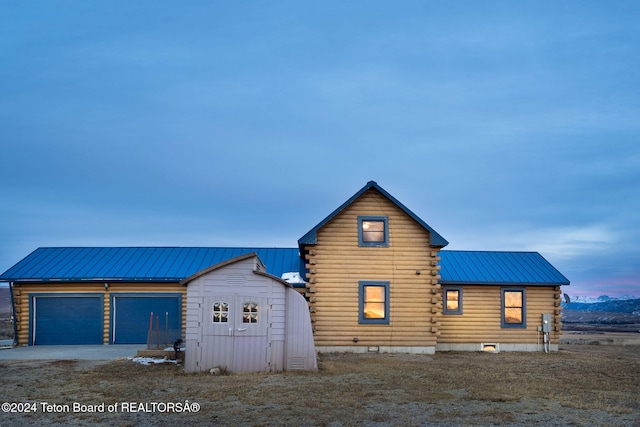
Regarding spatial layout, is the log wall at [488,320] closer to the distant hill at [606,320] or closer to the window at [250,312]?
the distant hill at [606,320]

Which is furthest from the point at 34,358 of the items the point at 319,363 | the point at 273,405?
the point at 273,405

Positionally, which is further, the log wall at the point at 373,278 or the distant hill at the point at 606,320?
the distant hill at the point at 606,320

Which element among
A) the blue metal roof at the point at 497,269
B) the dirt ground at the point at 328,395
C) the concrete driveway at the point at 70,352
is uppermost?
the blue metal roof at the point at 497,269

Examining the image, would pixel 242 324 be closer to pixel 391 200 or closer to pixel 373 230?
pixel 373 230

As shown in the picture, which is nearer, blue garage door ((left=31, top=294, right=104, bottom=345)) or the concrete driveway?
the concrete driveway

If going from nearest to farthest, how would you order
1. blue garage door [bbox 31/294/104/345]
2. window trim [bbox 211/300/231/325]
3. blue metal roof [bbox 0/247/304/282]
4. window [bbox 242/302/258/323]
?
window trim [bbox 211/300/231/325] < window [bbox 242/302/258/323] < blue metal roof [bbox 0/247/304/282] < blue garage door [bbox 31/294/104/345]

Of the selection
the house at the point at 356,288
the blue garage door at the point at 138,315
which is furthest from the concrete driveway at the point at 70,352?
the house at the point at 356,288

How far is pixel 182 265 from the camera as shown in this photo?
92.0ft

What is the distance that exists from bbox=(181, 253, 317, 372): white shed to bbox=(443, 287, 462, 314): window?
10621 millimetres

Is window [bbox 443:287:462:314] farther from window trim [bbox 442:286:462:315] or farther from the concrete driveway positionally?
the concrete driveway

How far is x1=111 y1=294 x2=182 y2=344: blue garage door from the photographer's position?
26.6 m

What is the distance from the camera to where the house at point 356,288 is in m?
24.0

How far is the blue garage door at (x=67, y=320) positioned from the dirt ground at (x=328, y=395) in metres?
7.02

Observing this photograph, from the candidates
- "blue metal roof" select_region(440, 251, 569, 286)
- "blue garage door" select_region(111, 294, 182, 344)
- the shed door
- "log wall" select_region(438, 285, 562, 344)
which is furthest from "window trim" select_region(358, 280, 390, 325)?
"blue garage door" select_region(111, 294, 182, 344)
